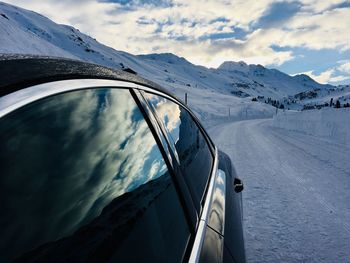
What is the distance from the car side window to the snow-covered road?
1.66 metres

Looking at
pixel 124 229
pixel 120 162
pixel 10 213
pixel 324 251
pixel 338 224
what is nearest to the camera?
pixel 10 213

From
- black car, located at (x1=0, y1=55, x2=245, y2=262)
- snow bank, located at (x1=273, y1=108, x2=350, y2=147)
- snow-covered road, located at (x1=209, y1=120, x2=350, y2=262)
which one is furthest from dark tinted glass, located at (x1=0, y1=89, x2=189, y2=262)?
snow bank, located at (x1=273, y1=108, x2=350, y2=147)

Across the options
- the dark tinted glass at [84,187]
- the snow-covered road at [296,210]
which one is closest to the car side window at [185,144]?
the dark tinted glass at [84,187]

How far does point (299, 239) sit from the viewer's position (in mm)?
4219

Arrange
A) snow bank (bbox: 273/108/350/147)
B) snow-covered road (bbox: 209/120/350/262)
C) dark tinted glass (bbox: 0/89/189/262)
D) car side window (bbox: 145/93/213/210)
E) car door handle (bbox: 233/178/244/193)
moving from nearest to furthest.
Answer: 1. dark tinted glass (bbox: 0/89/189/262)
2. car side window (bbox: 145/93/213/210)
3. car door handle (bbox: 233/178/244/193)
4. snow-covered road (bbox: 209/120/350/262)
5. snow bank (bbox: 273/108/350/147)

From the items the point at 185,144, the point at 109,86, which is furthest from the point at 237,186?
the point at 109,86

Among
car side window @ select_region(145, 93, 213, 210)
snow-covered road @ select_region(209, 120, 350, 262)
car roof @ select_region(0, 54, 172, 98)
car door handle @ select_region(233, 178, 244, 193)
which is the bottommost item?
snow-covered road @ select_region(209, 120, 350, 262)

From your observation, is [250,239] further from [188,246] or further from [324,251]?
[188,246]

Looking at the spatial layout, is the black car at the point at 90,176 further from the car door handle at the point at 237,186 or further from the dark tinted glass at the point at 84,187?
the car door handle at the point at 237,186

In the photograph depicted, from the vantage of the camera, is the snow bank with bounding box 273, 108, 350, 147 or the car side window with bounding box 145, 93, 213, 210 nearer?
the car side window with bounding box 145, 93, 213, 210

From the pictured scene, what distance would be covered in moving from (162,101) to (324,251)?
2.73 m

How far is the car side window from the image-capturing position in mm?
2033

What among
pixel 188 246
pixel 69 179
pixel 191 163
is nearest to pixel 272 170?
pixel 191 163

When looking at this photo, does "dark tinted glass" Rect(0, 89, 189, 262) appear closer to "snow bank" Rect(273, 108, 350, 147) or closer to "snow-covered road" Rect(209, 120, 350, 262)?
Answer: "snow-covered road" Rect(209, 120, 350, 262)
